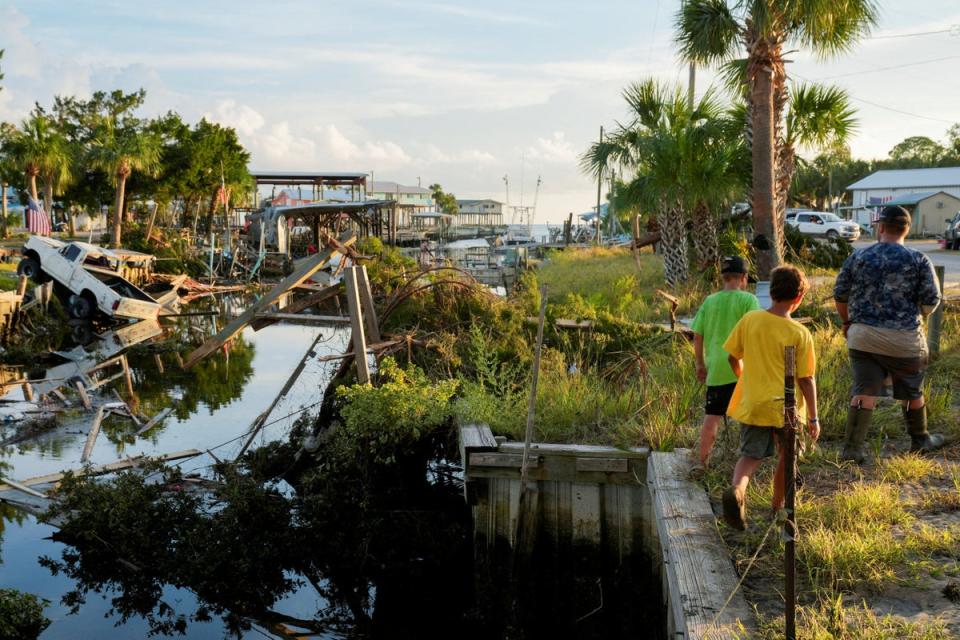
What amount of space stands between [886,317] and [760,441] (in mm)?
1997

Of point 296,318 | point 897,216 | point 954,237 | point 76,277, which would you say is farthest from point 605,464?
point 954,237

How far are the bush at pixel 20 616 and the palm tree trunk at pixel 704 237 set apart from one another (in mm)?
15751

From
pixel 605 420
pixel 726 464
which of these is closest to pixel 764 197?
pixel 605 420

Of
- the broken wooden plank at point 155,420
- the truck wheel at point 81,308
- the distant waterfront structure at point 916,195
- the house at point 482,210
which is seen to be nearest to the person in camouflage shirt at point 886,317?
the broken wooden plank at point 155,420

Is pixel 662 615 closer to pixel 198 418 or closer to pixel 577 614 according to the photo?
pixel 577 614

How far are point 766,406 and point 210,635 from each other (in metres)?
5.25

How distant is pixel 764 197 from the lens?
15.7 metres

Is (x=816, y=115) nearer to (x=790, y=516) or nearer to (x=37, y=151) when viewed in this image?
(x=790, y=516)

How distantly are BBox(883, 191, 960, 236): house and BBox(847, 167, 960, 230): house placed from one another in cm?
Result: 686

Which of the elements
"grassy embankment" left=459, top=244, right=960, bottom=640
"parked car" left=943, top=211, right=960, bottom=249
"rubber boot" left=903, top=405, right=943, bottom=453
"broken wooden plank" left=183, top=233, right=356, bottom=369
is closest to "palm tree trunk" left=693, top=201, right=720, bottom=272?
"grassy embankment" left=459, top=244, right=960, bottom=640

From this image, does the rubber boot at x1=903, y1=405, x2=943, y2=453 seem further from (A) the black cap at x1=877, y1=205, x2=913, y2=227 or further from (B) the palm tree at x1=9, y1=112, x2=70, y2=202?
(B) the palm tree at x1=9, y1=112, x2=70, y2=202

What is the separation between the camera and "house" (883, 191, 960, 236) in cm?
5019

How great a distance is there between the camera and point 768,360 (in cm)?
532

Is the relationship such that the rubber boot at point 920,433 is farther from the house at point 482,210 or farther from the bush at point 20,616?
the house at point 482,210
